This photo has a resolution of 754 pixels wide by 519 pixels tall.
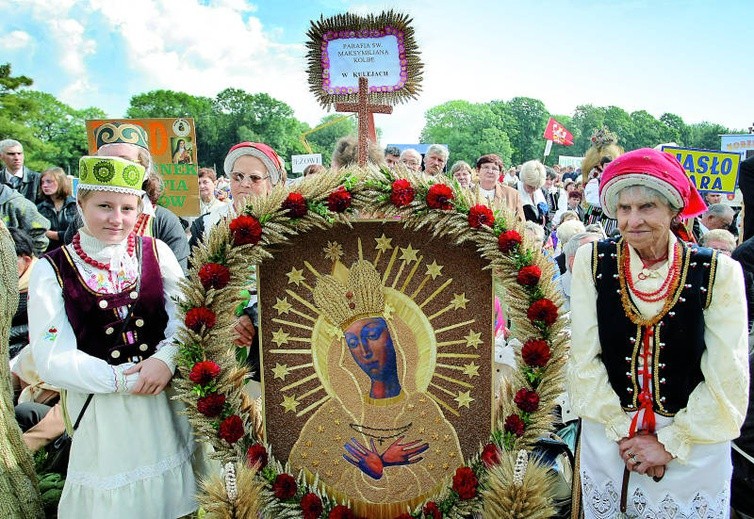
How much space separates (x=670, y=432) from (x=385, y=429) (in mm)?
1085

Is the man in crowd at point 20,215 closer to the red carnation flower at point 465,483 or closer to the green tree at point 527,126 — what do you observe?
the red carnation flower at point 465,483

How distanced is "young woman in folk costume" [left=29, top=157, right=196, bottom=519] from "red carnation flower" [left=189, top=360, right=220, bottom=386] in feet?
0.60

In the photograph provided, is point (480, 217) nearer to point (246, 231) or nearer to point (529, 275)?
point (529, 275)

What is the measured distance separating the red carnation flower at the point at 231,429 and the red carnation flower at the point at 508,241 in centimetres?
126

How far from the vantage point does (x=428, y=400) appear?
7.73 ft

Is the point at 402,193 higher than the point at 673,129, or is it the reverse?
the point at 673,129

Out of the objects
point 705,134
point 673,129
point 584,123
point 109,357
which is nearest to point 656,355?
point 109,357

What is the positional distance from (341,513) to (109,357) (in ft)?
3.72

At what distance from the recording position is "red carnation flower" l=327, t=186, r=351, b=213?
2268mm

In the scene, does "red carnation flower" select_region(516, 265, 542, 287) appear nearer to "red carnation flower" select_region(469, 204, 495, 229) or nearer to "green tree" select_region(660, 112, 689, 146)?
"red carnation flower" select_region(469, 204, 495, 229)

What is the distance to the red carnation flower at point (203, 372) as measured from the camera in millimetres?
2211

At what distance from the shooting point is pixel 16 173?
26.0 ft

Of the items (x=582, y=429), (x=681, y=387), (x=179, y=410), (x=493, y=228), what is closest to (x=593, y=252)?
(x=493, y=228)

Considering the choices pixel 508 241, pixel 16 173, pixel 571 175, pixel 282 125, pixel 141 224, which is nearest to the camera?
pixel 508 241
